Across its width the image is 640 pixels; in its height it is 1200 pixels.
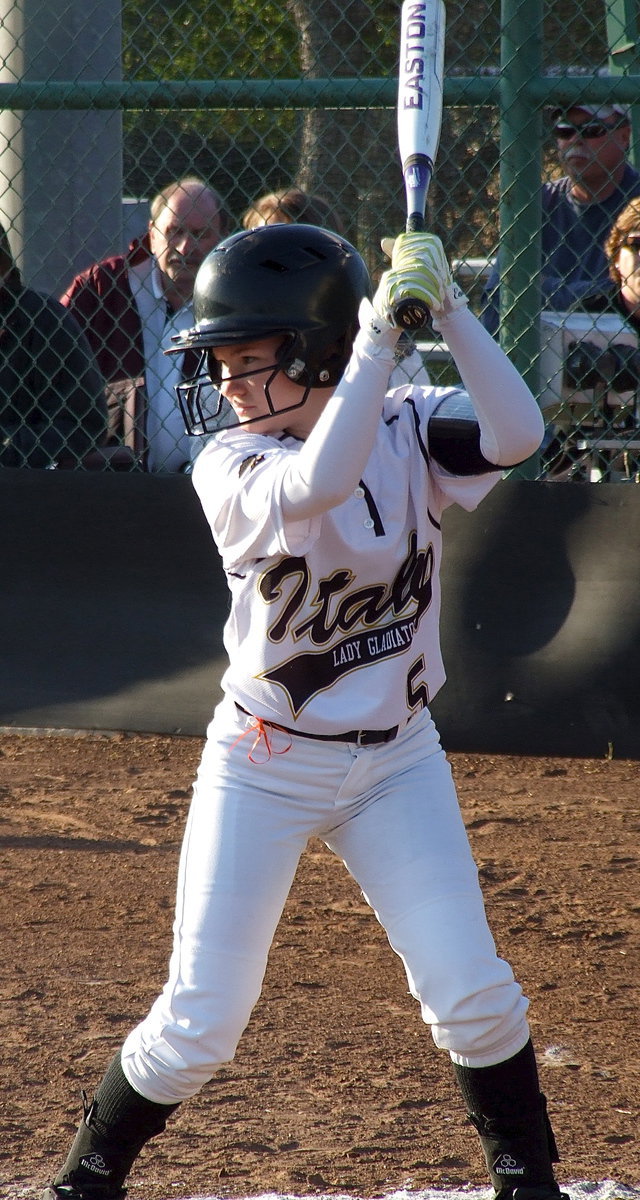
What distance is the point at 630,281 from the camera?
4.90m

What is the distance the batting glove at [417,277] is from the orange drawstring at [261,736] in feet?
2.30

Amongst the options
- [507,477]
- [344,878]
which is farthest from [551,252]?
[344,878]

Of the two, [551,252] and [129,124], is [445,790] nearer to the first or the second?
[551,252]

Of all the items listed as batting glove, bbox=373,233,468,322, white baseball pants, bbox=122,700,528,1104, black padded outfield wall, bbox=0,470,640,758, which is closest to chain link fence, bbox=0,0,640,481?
black padded outfield wall, bbox=0,470,640,758

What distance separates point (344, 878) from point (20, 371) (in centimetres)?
253

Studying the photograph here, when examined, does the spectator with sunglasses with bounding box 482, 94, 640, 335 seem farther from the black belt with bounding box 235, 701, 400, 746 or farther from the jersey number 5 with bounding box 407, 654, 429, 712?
the black belt with bounding box 235, 701, 400, 746

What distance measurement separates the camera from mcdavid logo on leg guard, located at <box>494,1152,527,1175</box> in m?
2.21

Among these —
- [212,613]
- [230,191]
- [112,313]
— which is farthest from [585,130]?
[212,613]

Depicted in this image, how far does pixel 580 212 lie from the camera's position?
16.3 feet

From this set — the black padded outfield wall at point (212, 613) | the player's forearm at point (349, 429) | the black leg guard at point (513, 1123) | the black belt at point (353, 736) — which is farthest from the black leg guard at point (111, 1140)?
the black padded outfield wall at point (212, 613)

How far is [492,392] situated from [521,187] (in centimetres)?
306

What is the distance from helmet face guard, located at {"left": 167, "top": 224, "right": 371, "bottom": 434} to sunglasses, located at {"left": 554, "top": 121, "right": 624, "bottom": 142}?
9.25 feet

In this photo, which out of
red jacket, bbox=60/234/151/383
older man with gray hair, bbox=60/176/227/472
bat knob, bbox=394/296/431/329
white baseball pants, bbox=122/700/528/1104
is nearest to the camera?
bat knob, bbox=394/296/431/329

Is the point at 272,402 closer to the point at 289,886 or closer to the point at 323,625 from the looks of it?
the point at 323,625
